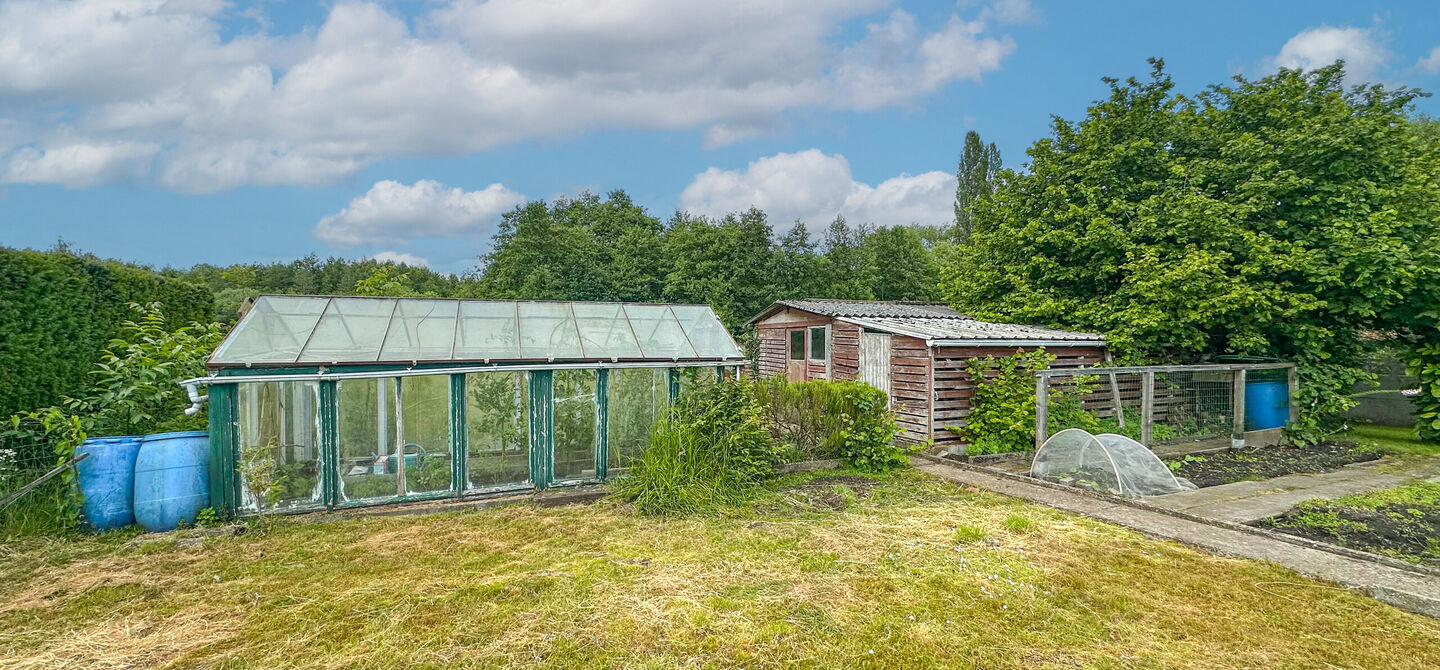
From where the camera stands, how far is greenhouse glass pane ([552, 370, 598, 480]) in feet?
24.8

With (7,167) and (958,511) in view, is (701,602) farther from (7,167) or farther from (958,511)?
(7,167)

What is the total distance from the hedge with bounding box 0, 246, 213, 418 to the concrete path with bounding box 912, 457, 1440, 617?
11294 mm

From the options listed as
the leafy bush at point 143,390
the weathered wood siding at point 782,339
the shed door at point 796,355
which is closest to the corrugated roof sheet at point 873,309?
the weathered wood siding at point 782,339

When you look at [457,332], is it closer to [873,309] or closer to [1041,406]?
[1041,406]

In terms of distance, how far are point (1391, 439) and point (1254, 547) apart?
10629 mm

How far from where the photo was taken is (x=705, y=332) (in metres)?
8.76

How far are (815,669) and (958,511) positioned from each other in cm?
393

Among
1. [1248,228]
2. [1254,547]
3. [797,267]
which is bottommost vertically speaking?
[1254,547]

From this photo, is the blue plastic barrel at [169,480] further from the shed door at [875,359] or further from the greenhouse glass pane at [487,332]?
the shed door at [875,359]

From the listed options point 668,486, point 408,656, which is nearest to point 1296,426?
point 668,486

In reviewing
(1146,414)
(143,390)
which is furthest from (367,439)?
(1146,414)

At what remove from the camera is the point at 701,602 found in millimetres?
4488

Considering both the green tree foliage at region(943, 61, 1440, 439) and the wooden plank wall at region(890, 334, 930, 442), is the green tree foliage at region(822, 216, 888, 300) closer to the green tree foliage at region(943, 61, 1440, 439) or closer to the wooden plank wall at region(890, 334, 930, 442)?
the green tree foliage at region(943, 61, 1440, 439)

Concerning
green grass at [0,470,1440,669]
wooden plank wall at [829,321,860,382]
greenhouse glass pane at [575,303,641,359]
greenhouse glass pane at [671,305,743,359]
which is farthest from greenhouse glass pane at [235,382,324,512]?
wooden plank wall at [829,321,860,382]
